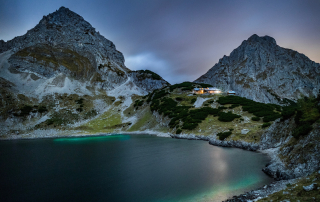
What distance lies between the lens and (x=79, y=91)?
116 meters

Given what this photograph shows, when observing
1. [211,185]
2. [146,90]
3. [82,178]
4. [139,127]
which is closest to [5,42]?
[146,90]

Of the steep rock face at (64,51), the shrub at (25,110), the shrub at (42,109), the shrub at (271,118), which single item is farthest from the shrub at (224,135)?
the steep rock face at (64,51)

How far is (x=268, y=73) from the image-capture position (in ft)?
566

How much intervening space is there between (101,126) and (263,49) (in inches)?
7737

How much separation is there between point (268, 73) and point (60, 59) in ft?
692

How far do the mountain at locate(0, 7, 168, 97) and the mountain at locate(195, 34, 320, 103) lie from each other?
285 feet

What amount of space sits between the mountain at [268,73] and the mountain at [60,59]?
8690cm

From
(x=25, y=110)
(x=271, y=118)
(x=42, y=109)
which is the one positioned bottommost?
(x=271, y=118)

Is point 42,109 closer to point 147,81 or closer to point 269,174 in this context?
point 147,81

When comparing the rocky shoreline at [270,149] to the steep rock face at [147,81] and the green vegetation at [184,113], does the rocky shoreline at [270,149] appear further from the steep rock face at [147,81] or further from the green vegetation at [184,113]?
the steep rock face at [147,81]

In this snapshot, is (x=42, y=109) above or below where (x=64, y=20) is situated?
below

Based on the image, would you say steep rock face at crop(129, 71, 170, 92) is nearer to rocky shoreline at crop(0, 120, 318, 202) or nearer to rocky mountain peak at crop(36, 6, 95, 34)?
rocky mountain peak at crop(36, 6, 95, 34)

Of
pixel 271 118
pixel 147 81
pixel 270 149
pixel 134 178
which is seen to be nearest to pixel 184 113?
pixel 271 118

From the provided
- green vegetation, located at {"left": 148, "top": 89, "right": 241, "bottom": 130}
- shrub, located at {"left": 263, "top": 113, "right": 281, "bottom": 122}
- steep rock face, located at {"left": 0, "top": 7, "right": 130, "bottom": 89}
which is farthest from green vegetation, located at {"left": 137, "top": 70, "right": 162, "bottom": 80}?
shrub, located at {"left": 263, "top": 113, "right": 281, "bottom": 122}
